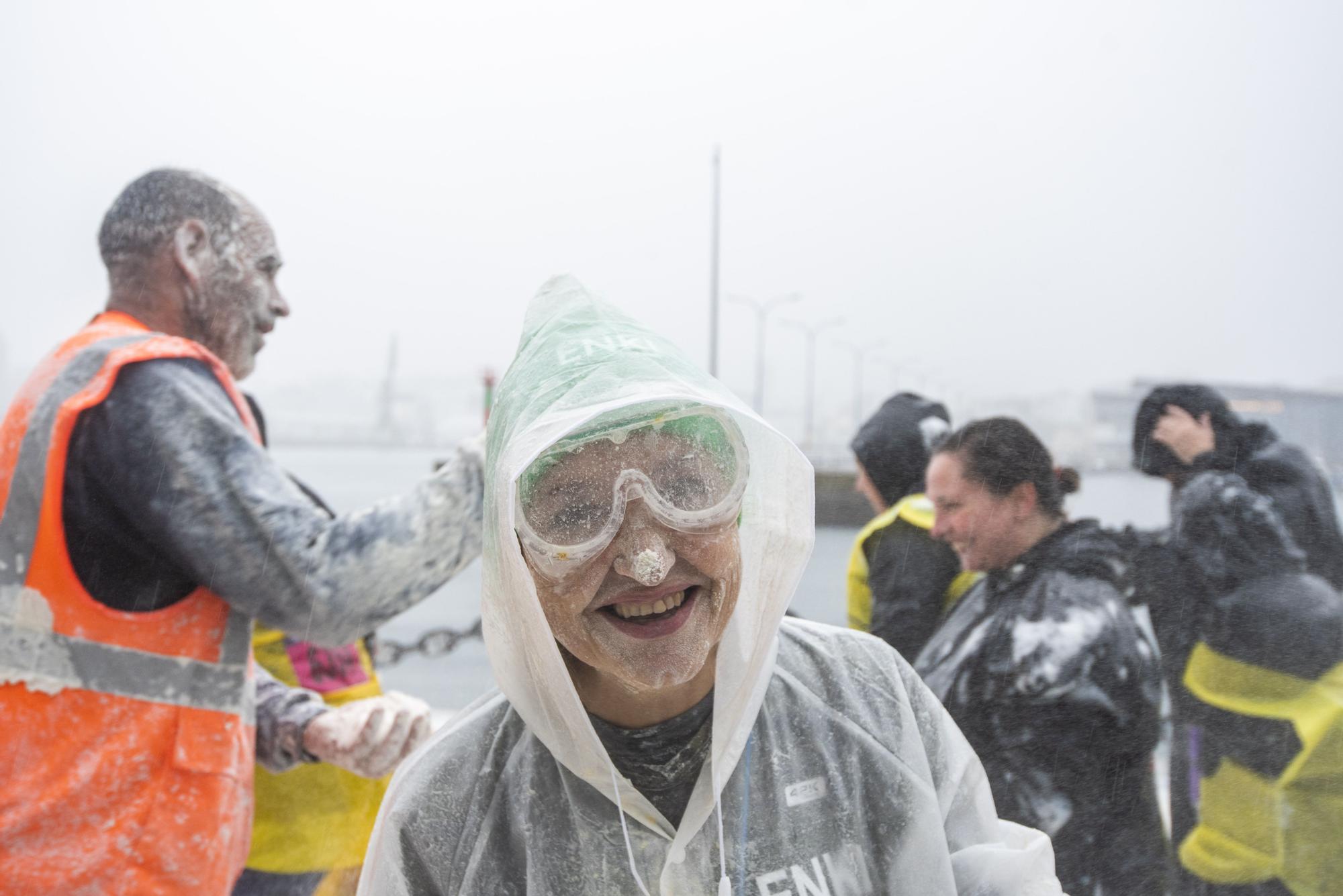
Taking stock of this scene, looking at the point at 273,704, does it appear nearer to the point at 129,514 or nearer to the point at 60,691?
the point at 60,691

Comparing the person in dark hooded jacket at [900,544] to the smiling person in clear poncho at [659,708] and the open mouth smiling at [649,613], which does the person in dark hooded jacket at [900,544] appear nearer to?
the smiling person in clear poncho at [659,708]

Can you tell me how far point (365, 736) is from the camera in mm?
1876

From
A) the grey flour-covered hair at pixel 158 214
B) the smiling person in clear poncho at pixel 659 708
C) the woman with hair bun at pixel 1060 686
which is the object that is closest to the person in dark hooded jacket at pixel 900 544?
the woman with hair bun at pixel 1060 686

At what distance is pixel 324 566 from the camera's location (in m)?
1.65

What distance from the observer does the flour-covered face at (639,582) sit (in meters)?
1.17

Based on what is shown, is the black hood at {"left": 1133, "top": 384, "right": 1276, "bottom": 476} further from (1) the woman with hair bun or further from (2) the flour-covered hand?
(2) the flour-covered hand

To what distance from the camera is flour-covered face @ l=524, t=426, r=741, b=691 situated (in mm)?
1170

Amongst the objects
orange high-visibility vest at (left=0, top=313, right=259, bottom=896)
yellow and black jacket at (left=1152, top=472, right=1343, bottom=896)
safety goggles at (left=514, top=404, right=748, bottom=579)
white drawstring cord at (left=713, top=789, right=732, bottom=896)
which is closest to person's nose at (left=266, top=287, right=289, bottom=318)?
orange high-visibility vest at (left=0, top=313, right=259, bottom=896)

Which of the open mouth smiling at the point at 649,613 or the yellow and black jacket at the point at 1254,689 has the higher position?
the open mouth smiling at the point at 649,613

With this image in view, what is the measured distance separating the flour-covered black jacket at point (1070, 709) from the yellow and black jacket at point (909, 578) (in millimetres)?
284

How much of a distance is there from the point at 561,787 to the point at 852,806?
394 mm

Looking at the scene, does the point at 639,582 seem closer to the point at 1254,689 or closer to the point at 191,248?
the point at 191,248

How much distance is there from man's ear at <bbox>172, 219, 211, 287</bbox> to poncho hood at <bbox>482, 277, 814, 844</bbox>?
1.01 meters

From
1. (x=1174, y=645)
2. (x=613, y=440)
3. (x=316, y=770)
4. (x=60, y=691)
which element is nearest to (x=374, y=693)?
(x=316, y=770)
